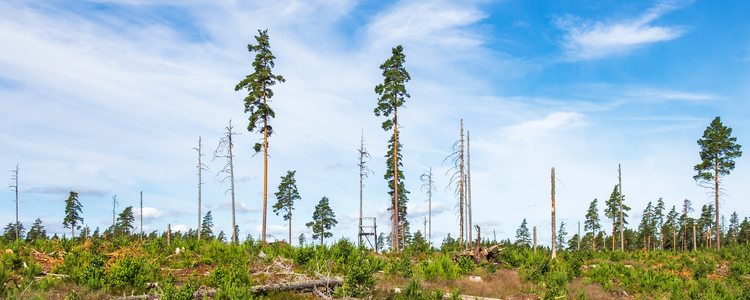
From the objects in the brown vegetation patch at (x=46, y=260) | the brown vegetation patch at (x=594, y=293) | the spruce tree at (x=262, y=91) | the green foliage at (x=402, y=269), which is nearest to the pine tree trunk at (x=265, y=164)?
the spruce tree at (x=262, y=91)

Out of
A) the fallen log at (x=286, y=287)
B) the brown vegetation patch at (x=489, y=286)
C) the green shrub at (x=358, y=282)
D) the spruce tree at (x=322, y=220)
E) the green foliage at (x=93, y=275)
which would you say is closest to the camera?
the fallen log at (x=286, y=287)

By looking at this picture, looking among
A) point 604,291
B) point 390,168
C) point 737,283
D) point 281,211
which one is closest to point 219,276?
point 604,291

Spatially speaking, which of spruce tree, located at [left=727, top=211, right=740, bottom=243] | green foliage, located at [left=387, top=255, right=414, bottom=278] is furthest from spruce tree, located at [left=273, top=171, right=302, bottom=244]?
spruce tree, located at [left=727, top=211, right=740, bottom=243]

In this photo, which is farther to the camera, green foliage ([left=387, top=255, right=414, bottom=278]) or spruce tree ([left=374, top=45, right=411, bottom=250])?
spruce tree ([left=374, top=45, right=411, bottom=250])

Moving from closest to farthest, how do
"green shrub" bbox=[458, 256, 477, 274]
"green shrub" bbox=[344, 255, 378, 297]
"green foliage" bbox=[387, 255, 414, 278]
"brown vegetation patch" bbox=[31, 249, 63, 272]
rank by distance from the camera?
"green shrub" bbox=[344, 255, 378, 297], "brown vegetation patch" bbox=[31, 249, 63, 272], "green foliage" bbox=[387, 255, 414, 278], "green shrub" bbox=[458, 256, 477, 274]

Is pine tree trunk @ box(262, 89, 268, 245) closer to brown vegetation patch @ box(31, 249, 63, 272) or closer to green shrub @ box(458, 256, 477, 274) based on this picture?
green shrub @ box(458, 256, 477, 274)

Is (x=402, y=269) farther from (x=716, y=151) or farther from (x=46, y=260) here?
(x=716, y=151)

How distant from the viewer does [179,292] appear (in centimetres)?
1095

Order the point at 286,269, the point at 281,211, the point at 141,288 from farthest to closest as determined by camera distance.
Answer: the point at 281,211, the point at 286,269, the point at 141,288

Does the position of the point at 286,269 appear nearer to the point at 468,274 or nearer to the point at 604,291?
the point at 468,274

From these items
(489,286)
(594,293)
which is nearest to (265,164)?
(489,286)

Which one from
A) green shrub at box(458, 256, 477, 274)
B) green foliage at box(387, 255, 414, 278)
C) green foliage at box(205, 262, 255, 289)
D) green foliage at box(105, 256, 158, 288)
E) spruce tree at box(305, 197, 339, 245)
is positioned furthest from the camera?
spruce tree at box(305, 197, 339, 245)

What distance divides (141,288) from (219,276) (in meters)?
2.03

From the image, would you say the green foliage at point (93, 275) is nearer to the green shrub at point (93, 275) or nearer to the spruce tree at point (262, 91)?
the green shrub at point (93, 275)
